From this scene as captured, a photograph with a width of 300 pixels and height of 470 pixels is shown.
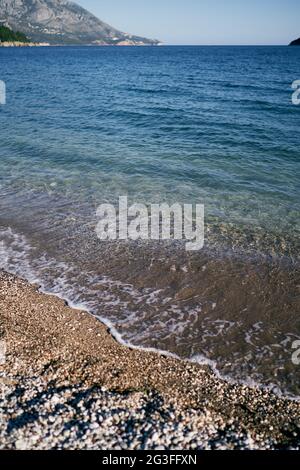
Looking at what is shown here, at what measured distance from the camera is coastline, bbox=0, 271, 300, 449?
556cm

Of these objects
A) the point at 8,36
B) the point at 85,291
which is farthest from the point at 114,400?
the point at 8,36

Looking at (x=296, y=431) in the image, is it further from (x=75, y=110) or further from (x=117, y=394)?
(x=75, y=110)

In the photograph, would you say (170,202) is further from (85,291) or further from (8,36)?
(8,36)

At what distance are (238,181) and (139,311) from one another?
410 inches

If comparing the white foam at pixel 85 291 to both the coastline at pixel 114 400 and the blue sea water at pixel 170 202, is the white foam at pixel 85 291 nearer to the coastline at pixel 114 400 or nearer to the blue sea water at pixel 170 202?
the blue sea water at pixel 170 202

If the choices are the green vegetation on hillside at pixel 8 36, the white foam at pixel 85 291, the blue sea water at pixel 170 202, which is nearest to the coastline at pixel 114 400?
the white foam at pixel 85 291

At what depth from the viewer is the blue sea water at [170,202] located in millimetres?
8609

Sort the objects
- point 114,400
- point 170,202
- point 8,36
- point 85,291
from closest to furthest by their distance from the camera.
→ point 114,400 → point 85,291 → point 170,202 → point 8,36

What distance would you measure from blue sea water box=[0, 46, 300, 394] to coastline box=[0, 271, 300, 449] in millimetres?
698

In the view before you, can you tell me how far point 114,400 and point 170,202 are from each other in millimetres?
10104

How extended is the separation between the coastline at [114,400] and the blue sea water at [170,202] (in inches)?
27.5

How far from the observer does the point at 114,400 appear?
6.26 metres

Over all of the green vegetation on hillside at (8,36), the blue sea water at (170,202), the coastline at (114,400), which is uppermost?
the green vegetation on hillside at (8,36)

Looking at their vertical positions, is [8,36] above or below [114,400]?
above
